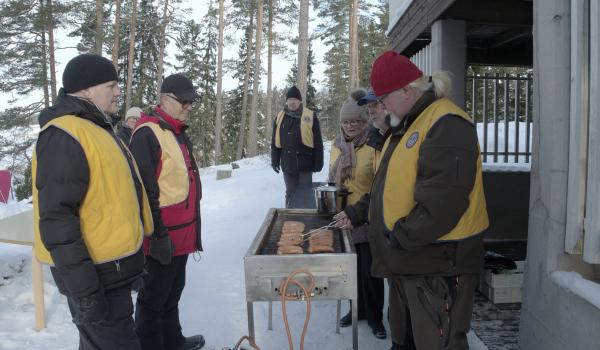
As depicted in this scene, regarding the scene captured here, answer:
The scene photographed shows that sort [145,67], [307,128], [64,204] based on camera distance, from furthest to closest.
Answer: [145,67]
[307,128]
[64,204]

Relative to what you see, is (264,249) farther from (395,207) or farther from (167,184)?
(395,207)

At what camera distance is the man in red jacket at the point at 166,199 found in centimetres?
290

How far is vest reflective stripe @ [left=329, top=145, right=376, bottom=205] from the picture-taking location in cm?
367

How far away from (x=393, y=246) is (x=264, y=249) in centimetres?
96

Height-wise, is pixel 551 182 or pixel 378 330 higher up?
pixel 551 182

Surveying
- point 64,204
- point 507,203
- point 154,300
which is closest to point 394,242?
point 64,204

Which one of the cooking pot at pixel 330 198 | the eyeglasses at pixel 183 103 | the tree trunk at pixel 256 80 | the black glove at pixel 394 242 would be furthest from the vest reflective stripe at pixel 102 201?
the tree trunk at pixel 256 80

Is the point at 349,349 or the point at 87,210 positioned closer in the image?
the point at 87,210

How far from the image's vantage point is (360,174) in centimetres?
372

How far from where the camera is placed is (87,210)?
6.99ft

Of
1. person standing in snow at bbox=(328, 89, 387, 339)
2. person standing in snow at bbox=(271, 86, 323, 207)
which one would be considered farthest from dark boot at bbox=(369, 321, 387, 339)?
person standing in snow at bbox=(271, 86, 323, 207)

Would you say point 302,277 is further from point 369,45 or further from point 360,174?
point 369,45

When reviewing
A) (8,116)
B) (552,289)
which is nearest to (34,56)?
(8,116)

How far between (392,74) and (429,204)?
0.73 metres
